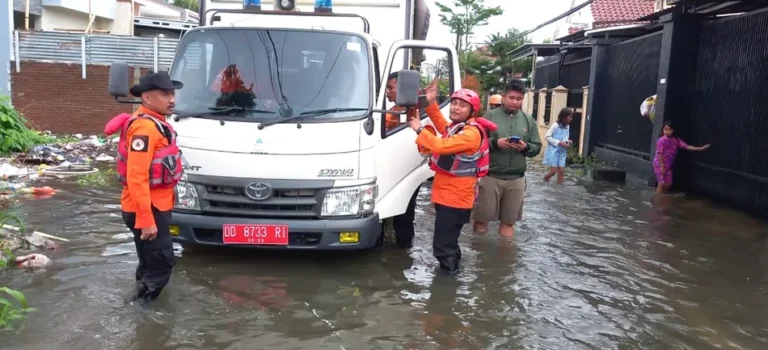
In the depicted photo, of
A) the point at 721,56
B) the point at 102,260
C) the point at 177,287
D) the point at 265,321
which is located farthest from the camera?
the point at 721,56

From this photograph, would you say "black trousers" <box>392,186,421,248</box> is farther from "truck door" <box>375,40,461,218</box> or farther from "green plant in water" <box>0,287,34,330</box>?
"green plant in water" <box>0,287,34,330</box>

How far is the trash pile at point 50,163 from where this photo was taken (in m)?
9.42

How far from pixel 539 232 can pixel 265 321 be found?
4.24m

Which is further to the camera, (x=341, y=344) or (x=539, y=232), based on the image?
(x=539, y=232)

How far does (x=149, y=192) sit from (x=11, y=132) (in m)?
9.29

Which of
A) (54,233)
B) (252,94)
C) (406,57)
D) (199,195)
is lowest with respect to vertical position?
(54,233)

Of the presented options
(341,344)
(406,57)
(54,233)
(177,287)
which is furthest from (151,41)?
(341,344)

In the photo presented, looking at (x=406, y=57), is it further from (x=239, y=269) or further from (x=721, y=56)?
(x=721, y=56)

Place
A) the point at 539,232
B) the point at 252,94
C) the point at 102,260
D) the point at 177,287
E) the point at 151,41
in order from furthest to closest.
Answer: the point at 151,41, the point at 539,232, the point at 102,260, the point at 252,94, the point at 177,287

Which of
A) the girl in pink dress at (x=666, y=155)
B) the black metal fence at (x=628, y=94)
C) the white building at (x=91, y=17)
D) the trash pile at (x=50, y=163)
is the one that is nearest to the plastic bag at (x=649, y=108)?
the black metal fence at (x=628, y=94)

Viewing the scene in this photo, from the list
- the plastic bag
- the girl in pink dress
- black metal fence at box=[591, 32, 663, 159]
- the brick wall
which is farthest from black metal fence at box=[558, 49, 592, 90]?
the brick wall

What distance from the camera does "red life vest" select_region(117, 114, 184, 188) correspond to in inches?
177

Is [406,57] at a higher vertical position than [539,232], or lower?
higher

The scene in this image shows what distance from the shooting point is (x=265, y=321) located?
185 inches
